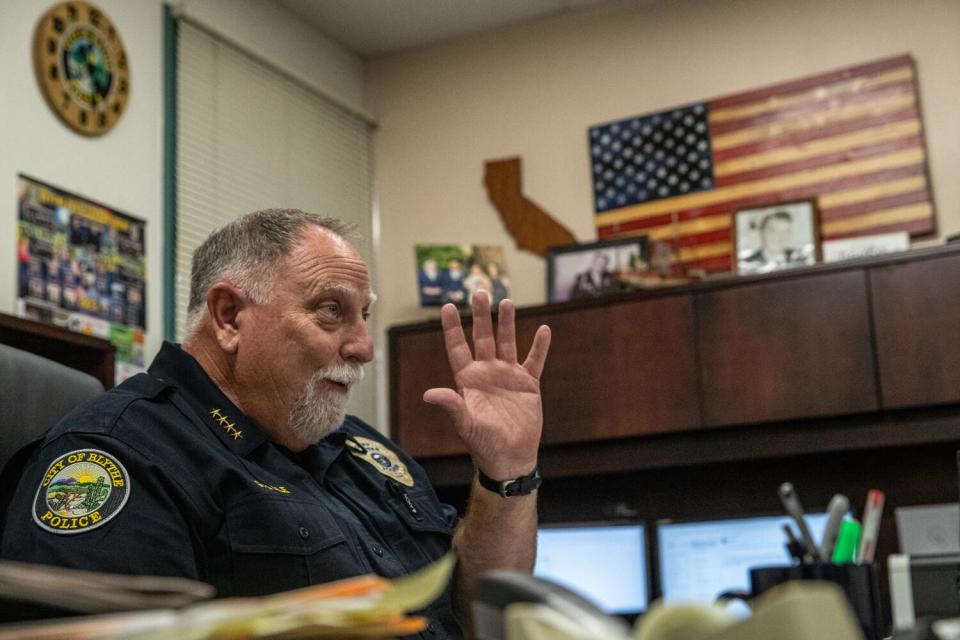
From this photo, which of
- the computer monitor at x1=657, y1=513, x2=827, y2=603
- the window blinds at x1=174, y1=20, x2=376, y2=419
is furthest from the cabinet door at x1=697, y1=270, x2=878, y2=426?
the window blinds at x1=174, y1=20, x2=376, y2=419

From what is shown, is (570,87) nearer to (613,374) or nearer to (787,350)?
(613,374)

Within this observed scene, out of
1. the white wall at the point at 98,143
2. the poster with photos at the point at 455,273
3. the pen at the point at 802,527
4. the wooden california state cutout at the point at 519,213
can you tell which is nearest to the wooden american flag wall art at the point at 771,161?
the wooden california state cutout at the point at 519,213

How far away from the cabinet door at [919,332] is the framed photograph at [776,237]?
1.43 feet

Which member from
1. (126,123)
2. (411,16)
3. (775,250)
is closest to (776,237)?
(775,250)

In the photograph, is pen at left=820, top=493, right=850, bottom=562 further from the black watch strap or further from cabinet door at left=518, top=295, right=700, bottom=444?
cabinet door at left=518, top=295, right=700, bottom=444

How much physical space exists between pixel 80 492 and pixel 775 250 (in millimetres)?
2932

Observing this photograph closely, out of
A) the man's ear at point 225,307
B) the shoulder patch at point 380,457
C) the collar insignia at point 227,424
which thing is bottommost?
the shoulder patch at point 380,457

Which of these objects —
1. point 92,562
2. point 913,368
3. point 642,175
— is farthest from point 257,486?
point 642,175

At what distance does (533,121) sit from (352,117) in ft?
2.44

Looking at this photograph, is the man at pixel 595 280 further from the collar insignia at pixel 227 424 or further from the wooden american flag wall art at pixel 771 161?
the collar insignia at pixel 227 424

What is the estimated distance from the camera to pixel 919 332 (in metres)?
3.33

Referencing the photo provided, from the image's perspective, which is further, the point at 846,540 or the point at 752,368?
the point at 752,368

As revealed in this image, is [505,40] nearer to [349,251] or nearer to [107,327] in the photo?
[107,327]

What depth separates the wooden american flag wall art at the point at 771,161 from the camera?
3889 millimetres
